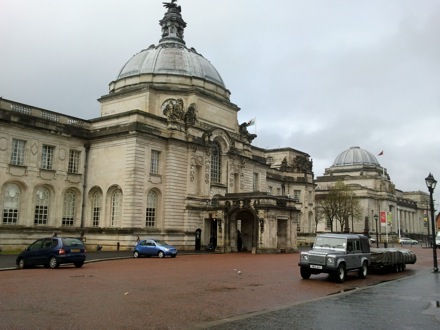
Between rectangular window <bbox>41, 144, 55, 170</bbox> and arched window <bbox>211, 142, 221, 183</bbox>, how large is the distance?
15905 mm

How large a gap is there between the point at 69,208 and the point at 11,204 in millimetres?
5721

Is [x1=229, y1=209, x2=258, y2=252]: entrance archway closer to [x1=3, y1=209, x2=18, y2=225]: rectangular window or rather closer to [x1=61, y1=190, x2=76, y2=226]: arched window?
[x1=61, y1=190, x2=76, y2=226]: arched window

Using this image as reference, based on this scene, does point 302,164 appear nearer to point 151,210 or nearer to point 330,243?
point 151,210

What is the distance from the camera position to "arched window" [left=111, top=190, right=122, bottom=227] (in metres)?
39.7

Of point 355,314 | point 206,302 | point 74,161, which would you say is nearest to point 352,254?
point 355,314

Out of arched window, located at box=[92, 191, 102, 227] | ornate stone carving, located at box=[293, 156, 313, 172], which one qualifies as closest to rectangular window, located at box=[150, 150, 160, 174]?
arched window, located at box=[92, 191, 102, 227]

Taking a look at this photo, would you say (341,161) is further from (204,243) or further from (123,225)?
(123,225)

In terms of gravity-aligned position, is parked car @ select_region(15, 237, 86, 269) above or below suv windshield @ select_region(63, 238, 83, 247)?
below

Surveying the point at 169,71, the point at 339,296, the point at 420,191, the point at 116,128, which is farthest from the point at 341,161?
the point at 339,296

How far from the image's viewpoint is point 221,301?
1338cm

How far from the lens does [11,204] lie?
3609 centimetres

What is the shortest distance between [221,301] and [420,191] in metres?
152

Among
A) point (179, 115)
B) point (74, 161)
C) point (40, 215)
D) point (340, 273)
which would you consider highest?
point (179, 115)

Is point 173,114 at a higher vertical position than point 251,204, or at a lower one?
higher
